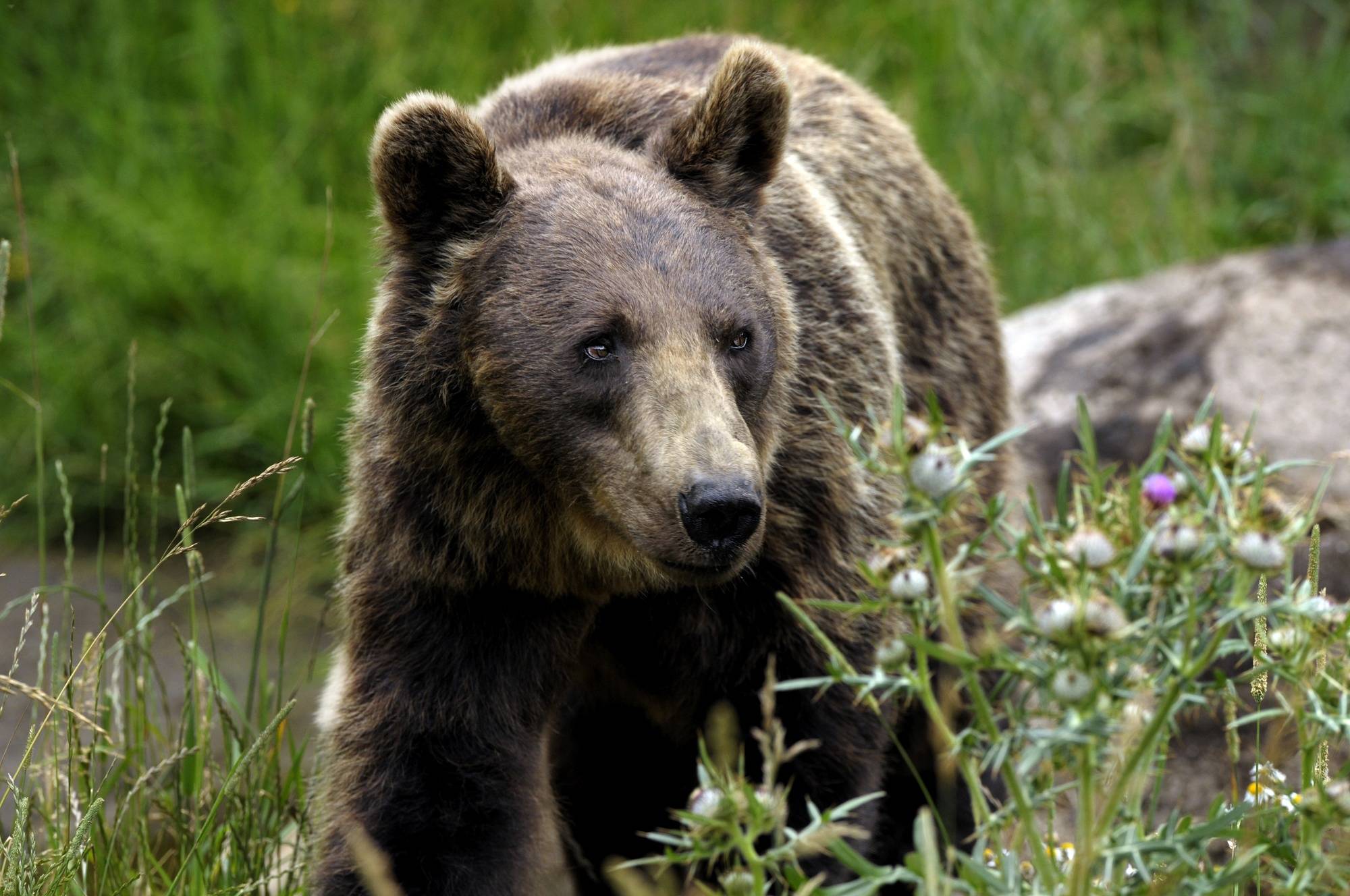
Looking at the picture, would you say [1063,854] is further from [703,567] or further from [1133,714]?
[1133,714]

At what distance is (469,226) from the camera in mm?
3240

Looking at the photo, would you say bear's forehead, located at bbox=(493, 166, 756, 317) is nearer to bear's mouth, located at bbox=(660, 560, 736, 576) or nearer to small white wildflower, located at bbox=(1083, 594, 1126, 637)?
bear's mouth, located at bbox=(660, 560, 736, 576)

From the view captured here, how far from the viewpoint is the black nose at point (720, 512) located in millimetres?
2658

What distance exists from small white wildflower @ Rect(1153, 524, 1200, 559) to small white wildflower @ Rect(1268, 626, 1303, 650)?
0.99ft

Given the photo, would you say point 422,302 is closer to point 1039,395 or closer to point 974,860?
point 974,860

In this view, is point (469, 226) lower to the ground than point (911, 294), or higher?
higher

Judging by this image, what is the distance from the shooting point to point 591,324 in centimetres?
300

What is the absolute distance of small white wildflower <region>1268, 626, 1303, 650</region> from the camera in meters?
2.00

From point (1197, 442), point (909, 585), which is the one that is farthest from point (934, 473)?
point (1197, 442)

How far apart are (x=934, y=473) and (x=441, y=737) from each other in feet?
6.00

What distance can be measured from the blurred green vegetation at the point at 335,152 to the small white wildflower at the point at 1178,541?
5.17 m

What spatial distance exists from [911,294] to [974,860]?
2585 mm

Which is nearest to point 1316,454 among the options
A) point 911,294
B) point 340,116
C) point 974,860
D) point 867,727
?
point 911,294

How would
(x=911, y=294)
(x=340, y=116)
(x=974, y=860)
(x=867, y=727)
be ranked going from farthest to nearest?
(x=340, y=116)
(x=911, y=294)
(x=867, y=727)
(x=974, y=860)
